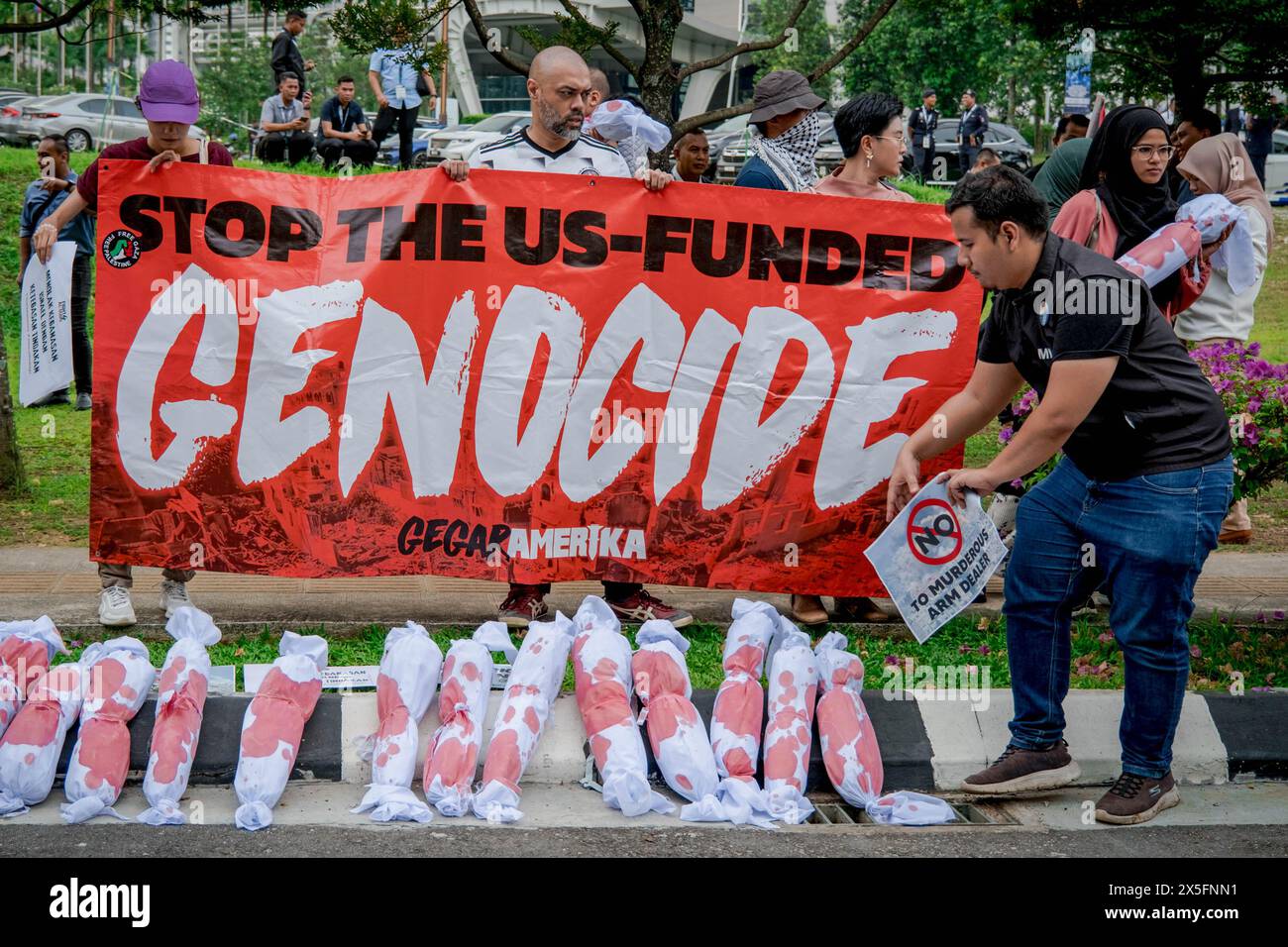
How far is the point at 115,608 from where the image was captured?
18.3 ft

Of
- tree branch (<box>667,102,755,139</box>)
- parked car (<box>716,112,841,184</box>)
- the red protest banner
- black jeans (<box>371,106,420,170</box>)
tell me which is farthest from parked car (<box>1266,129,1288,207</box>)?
the red protest banner

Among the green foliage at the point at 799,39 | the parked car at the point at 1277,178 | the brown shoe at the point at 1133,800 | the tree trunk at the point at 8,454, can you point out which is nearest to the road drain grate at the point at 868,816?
the brown shoe at the point at 1133,800

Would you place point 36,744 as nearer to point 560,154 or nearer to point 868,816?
point 868,816

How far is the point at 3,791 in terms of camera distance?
409 cm

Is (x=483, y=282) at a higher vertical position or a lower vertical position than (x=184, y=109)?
lower

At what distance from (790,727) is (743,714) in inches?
5.9

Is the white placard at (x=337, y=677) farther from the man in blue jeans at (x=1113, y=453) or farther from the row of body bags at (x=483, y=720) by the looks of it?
the man in blue jeans at (x=1113, y=453)

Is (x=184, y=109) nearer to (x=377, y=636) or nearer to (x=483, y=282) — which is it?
(x=483, y=282)

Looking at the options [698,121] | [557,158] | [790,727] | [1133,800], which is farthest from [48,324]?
[698,121]

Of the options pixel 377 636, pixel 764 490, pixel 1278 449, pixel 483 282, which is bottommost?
pixel 377 636

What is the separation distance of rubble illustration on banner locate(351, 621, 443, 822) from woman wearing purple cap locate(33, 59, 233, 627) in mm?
1456

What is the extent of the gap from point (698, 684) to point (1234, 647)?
2215 millimetres

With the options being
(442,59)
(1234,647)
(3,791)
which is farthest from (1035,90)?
(3,791)

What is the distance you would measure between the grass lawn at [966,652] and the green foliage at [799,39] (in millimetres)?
40528
